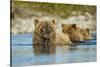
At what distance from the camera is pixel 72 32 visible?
2756 millimetres

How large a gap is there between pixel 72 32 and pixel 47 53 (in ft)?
1.54

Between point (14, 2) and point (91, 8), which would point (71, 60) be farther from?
point (14, 2)

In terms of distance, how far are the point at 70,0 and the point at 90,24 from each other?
46 cm

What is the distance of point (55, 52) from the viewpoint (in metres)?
2.65

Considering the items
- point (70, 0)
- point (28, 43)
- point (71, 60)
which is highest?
point (70, 0)

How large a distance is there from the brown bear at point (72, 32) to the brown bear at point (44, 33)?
17cm

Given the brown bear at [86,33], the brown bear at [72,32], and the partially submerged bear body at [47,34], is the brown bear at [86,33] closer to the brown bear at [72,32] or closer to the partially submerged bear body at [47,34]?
the brown bear at [72,32]

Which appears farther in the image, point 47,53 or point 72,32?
point 72,32

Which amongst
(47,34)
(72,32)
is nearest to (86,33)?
(72,32)

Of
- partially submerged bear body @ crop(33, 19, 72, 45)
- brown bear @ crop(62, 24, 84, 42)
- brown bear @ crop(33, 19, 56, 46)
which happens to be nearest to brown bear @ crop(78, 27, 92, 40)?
brown bear @ crop(62, 24, 84, 42)

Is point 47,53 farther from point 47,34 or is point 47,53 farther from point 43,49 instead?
point 47,34

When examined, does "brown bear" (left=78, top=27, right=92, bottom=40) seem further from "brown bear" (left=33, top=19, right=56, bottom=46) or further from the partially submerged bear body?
"brown bear" (left=33, top=19, right=56, bottom=46)
